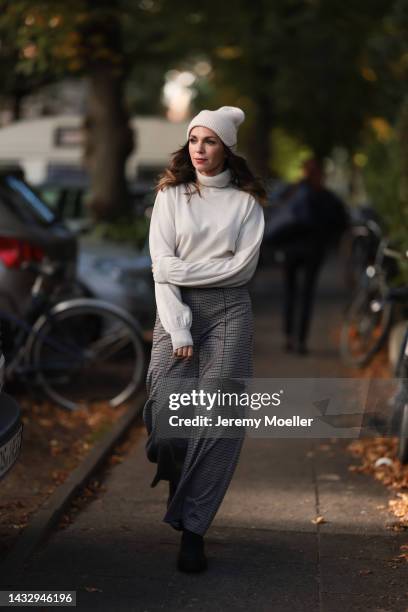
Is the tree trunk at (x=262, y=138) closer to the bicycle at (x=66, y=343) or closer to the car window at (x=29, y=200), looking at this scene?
the car window at (x=29, y=200)

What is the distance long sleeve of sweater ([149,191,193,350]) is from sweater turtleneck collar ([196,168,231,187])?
0.16m

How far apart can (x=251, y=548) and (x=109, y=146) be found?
11.8 m

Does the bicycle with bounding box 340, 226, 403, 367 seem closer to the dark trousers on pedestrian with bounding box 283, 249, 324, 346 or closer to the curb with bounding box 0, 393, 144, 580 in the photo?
the dark trousers on pedestrian with bounding box 283, 249, 324, 346

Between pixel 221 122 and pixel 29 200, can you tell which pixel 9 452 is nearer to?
pixel 221 122

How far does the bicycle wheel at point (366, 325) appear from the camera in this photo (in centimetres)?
1019

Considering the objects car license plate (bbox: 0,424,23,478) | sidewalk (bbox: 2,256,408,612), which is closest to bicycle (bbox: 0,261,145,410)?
sidewalk (bbox: 2,256,408,612)

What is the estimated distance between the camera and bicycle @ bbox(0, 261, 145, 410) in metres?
8.33

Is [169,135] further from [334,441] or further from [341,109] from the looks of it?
[334,441]

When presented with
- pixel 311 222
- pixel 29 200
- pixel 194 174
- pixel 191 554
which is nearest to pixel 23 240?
pixel 29 200

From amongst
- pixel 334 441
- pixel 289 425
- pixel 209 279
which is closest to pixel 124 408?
pixel 334 441

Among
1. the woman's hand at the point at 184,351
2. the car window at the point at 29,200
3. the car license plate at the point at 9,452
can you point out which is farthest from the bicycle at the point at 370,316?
the car license plate at the point at 9,452

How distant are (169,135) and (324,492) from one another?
17.1 m

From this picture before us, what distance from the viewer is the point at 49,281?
8789 millimetres

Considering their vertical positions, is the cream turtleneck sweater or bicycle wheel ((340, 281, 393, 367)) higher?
the cream turtleneck sweater
